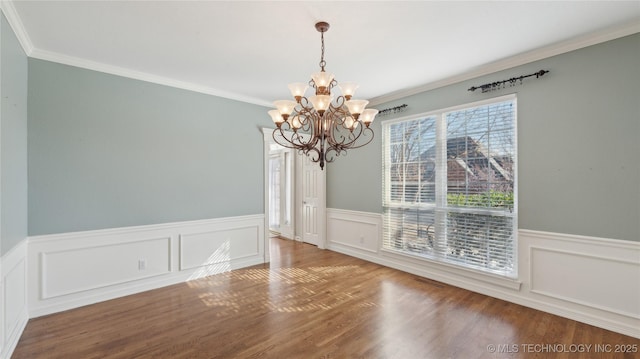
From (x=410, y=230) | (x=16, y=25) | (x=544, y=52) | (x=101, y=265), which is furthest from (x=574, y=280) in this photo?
(x=16, y=25)

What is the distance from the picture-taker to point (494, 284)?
3.34m

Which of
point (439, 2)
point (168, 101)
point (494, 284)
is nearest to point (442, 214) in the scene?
point (494, 284)

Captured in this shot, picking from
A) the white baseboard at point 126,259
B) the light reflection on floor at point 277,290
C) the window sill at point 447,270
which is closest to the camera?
the white baseboard at point 126,259

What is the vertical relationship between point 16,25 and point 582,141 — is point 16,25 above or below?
above

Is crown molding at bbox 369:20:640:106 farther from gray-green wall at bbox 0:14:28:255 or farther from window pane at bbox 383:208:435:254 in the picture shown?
gray-green wall at bbox 0:14:28:255

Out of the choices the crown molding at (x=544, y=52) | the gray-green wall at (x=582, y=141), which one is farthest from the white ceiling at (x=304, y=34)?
the gray-green wall at (x=582, y=141)

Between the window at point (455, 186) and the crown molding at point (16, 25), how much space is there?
167 inches

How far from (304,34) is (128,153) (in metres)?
2.60

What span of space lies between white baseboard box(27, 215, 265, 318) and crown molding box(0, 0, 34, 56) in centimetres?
190

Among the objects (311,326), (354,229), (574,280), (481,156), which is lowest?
(311,326)

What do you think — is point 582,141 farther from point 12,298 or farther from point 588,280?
point 12,298

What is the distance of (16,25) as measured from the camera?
240 cm

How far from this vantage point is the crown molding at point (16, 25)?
7.04 ft

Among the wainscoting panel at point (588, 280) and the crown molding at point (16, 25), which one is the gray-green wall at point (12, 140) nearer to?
the crown molding at point (16, 25)
